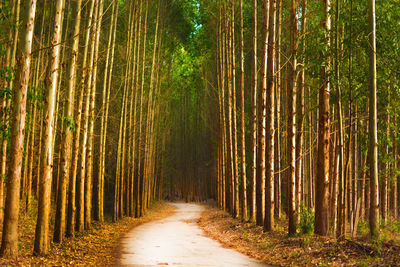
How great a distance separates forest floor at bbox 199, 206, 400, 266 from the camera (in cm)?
676

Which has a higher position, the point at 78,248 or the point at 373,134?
the point at 373,134

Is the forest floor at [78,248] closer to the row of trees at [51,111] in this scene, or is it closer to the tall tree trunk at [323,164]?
the row of trees at [51,111]

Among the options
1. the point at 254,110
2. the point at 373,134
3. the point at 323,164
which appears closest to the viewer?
the point at 373,134

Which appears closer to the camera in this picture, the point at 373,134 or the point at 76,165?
the point at 373,134

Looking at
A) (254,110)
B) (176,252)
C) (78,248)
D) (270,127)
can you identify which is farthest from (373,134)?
(254,110)

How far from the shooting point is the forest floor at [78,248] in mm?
6934

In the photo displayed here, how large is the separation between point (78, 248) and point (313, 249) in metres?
5.16

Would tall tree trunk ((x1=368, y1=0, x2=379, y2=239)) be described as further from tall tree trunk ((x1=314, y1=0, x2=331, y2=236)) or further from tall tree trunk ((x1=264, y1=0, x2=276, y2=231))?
tall tree trunk ((x1=264, y1=0, x2=276, y2=231))

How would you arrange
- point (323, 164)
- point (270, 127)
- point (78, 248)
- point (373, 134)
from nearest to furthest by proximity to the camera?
1. point (373, 134)
2. point (78, 248)
3. point (323, 164)
4. point (270, 127)

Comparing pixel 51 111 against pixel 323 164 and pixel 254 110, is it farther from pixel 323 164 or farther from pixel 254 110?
pixel 254 110

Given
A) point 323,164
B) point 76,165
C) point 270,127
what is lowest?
point 76,165

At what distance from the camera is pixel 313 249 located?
810cm

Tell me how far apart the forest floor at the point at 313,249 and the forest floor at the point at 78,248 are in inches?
123

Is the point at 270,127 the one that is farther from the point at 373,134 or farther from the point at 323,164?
the point at 373,134
